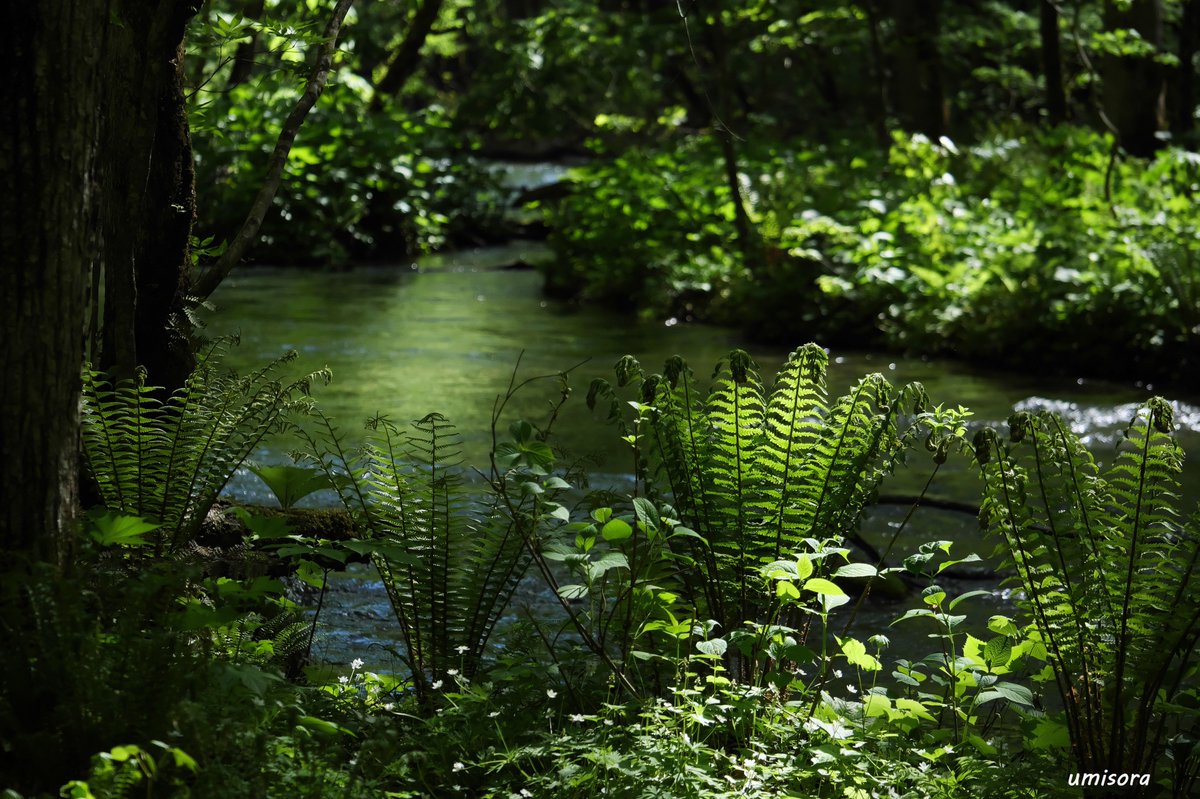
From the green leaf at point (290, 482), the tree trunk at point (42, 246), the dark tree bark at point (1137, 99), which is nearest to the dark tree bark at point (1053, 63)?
the dark tree bark at point (1137, 99)

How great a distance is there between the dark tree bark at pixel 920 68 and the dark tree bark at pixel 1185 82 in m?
2.83

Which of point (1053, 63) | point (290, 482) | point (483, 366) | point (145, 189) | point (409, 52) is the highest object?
point (409, 52)

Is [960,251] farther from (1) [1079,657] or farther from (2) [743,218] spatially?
(1) [1079,657]

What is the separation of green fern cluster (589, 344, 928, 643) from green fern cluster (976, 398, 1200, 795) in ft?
1.33

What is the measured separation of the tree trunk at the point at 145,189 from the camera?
3.67 metres

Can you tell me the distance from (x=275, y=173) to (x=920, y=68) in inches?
552

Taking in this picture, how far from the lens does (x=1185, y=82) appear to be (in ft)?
54.1

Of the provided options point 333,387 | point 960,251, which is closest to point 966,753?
point 333,387

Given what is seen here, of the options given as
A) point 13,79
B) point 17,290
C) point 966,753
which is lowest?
point 966,753

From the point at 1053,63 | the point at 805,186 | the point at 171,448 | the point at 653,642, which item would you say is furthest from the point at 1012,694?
the point at 1053,63

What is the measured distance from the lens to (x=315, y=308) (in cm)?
1274

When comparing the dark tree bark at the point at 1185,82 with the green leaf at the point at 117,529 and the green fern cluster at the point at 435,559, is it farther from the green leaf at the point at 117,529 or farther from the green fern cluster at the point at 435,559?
the green leaf at the point at 117,529

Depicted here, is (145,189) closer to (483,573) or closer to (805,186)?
(483,573)

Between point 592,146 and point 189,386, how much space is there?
1212cm
